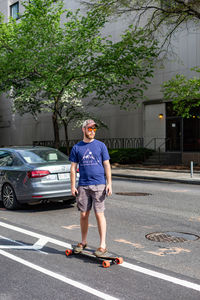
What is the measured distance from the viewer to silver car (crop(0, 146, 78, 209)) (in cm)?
915

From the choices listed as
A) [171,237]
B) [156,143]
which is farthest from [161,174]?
[171,237]

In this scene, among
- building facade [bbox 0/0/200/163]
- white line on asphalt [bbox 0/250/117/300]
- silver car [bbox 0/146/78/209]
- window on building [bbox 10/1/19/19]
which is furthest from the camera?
window on building [bbox 10/1/19/19]

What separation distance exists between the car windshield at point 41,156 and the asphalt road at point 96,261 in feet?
3.80

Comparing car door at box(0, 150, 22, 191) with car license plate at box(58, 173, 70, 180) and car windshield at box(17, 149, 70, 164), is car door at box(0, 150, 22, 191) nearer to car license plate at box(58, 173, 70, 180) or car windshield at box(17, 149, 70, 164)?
car windshield at box(17, 149, 70, 164)

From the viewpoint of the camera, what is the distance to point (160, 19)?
68.9 feet

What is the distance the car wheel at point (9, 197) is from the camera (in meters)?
9.41

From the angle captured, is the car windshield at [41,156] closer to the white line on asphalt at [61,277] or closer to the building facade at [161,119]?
the white line on asphalt at [61,277]

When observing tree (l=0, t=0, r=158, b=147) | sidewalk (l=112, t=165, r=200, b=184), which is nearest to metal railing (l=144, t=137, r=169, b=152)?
sidewalk (l=112, t=165, r=200, b=184)

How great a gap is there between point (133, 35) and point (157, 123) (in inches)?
275

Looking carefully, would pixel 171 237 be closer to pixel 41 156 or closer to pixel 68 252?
pixel 68 252

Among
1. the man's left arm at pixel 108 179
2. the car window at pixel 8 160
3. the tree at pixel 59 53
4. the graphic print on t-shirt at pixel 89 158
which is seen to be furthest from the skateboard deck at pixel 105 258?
the tree at pixel 59 53

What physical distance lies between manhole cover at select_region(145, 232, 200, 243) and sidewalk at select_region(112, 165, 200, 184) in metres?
9.24

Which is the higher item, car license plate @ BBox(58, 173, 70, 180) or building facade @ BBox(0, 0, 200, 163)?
building facade @ BBox(0, 0, 200, 163)

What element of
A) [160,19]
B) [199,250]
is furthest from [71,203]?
[160,19]
